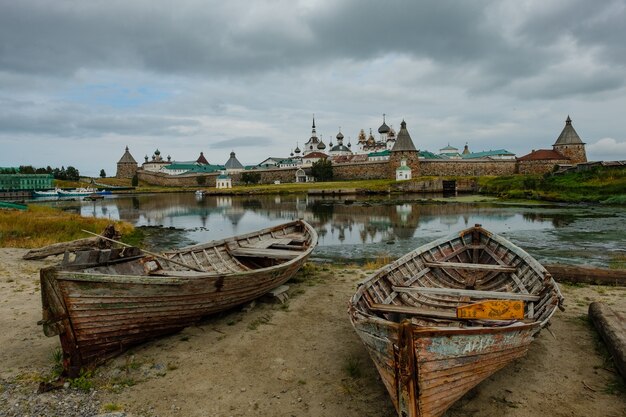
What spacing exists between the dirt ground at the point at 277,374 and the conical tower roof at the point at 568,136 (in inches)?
3817

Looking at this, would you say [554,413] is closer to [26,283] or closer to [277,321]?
[277,321]

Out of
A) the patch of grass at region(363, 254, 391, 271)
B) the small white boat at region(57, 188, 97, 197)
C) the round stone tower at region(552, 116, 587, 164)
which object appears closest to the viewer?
the patch of grass at region(363, 254, 391, 271)

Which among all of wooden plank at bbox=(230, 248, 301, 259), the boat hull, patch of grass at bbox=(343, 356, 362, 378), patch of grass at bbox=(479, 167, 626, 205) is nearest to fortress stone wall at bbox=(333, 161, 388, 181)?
patch of grass at bbox=(479, 167, 626, 205)

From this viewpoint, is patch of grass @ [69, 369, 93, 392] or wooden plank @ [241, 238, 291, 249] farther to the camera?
wooden plank @ [241, 238, 291, 249]

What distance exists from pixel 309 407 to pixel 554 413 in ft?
11.4

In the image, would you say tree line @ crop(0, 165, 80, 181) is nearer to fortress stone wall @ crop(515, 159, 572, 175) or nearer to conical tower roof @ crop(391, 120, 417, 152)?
conical tower roof @ crop(391, 120, 417, 152)

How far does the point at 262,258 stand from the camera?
12336mm

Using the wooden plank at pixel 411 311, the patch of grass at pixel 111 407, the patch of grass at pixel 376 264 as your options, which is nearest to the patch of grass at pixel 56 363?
the patch of grass at pixel 111 407

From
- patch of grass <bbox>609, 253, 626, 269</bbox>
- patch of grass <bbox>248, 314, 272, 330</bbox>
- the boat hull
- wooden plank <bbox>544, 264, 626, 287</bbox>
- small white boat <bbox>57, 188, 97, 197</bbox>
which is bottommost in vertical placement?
patch of grass <bbox>609, 253, 626, 269</bbox>

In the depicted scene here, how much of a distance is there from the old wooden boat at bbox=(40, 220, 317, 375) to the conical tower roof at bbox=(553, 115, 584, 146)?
101 meters

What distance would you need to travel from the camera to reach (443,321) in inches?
279

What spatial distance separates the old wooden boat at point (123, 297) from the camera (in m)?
6.43

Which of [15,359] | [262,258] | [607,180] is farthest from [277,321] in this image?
[607,180]

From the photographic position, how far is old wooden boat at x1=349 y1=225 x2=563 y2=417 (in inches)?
193
